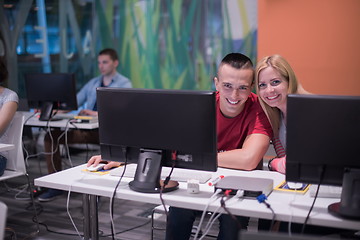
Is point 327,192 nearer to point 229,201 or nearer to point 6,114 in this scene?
point 229,201

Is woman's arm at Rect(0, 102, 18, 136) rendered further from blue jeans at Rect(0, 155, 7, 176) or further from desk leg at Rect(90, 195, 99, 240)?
desk leg at Rect(90, 195, 99, 240)

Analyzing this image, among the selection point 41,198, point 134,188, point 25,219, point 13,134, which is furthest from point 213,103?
point 41,198

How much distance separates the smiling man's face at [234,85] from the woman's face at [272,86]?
2.8 inches

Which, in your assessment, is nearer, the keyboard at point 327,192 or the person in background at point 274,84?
the keyboard at point 327,192

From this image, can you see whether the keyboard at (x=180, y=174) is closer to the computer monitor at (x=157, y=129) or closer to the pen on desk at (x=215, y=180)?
the pen on desk at (x=215, y=180)

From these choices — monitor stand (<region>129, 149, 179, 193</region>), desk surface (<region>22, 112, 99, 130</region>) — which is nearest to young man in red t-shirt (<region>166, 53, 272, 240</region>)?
monitor stand (<region>129, 149, 179, 193</region>)

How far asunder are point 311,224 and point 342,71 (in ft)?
10.3

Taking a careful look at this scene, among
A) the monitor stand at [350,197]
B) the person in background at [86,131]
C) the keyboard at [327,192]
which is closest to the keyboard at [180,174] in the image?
the keyboard at [327,192]

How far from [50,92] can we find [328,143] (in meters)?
3.26

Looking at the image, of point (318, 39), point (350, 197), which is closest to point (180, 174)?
point (350, 197)

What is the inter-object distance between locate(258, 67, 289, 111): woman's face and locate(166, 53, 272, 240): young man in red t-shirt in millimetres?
71

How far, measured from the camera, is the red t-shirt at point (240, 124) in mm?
2565

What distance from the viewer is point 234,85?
2.45 m

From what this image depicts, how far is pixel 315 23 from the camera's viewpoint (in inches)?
181
